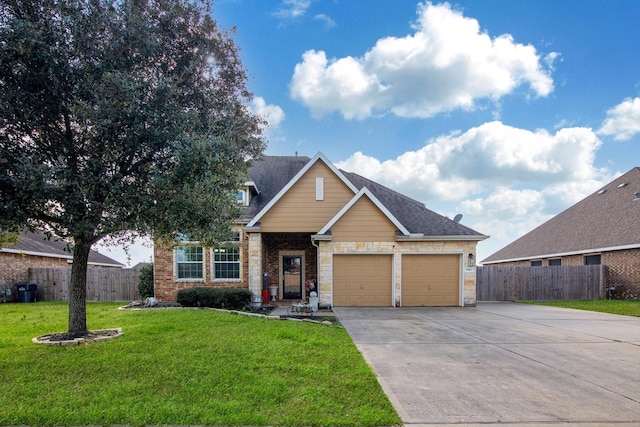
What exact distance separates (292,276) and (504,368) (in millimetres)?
11634

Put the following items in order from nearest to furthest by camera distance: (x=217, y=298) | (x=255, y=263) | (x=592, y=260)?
(x=217, y=298) → (x=255, y=263) → (x=592, y=260)

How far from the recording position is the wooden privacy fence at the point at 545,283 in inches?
706

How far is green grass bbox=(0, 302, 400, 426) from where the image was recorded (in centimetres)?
397

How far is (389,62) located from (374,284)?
8.51 metres

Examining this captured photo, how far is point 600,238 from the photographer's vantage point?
1891 centimetres

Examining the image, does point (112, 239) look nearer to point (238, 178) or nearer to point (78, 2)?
point (238, 178)

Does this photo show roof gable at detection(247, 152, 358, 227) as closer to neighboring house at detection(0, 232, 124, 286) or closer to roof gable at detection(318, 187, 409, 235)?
roof gable at detection(318, 187, 409, 235)

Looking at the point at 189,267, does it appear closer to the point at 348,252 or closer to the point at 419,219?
the point at 348,252

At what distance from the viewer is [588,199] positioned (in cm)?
2348

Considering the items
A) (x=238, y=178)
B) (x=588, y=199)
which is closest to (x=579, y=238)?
(x=588, y=199)

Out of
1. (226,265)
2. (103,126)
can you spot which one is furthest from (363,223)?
(103,126)

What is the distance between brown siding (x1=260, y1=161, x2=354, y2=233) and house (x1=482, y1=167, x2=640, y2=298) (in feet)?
47.1

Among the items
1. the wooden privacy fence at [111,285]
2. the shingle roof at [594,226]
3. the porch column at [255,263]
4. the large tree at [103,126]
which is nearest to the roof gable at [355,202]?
the porch column at [255,263]

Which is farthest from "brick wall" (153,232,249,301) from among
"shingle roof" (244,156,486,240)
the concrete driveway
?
the concrete driveway
